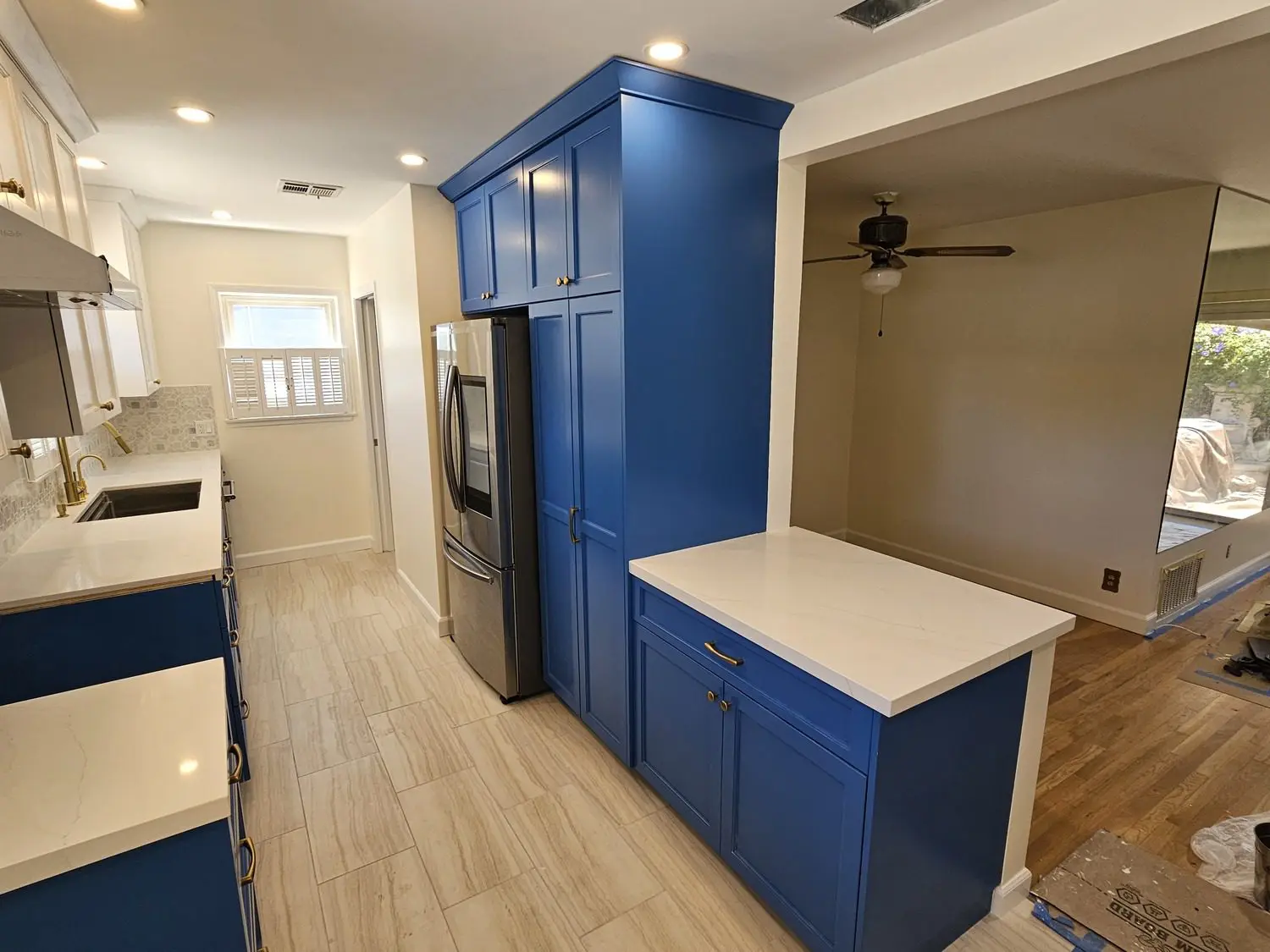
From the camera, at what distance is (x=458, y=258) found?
3.33 m

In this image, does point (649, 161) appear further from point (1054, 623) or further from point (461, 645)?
point (461, 645)

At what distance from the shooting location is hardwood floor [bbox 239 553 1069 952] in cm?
179

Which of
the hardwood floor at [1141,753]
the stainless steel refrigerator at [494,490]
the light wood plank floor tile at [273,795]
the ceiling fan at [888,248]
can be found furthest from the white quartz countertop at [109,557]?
the ceiling fan at [888,248]

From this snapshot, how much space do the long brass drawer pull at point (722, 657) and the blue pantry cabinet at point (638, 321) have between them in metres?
0.45

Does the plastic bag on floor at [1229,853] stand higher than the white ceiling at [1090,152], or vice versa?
the white ceiling at [1090,152]

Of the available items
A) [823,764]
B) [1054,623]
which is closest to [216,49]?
[823,764]

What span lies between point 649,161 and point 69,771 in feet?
6.70

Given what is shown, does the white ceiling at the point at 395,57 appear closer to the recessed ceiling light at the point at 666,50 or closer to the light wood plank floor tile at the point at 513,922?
the recessed ceiling light at the point at 666,50

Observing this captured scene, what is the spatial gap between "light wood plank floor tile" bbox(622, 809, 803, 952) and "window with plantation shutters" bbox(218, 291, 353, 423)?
156 inches

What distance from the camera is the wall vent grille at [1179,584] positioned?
3.68 m

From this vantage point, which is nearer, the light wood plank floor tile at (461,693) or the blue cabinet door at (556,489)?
the blue cabinet door at (556,489)

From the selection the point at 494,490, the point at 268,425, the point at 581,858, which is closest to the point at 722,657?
the point at 581,858

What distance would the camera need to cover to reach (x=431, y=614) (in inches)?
149

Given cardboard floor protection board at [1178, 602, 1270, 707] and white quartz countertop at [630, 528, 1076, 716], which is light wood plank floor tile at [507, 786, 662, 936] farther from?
cardboard floor protection board at [1178, 602, 1270, 707]
